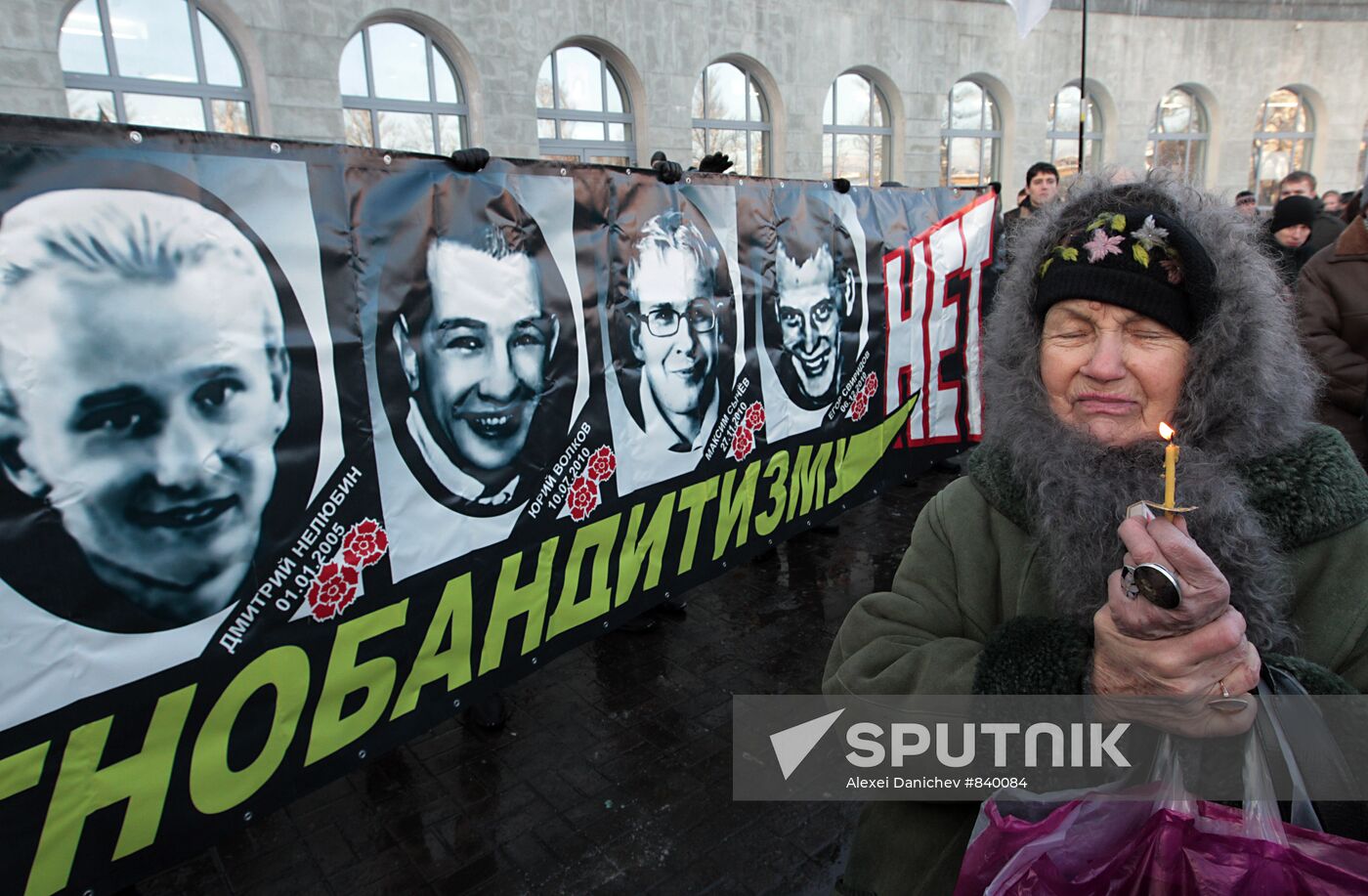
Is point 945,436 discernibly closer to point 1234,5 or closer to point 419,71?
point 419,71

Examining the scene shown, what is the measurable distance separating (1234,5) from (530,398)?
25599 millimetres

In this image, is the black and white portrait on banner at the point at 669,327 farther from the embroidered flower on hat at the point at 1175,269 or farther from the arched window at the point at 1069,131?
the arched window at the point at 1069,131

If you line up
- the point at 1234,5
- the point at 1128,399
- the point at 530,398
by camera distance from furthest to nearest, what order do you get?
the point at 1234,5 → the point at 530,398 → the point at 1128,399

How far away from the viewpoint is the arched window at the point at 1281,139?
22688 millimetres

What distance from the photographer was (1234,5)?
69.2 ft

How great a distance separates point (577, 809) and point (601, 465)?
1.46m

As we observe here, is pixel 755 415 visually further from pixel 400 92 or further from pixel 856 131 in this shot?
pixel 856 131

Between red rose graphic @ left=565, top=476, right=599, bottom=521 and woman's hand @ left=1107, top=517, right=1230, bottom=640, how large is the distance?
8.97 feet

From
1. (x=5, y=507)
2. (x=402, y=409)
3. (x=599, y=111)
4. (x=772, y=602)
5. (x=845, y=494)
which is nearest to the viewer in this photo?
(x=5, y=507)

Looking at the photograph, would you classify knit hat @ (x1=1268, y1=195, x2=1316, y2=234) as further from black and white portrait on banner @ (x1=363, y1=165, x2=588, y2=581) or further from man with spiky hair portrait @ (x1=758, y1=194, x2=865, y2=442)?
black and white portrait on banner @ (x1=363, y1=165, x2=588, y2=581)

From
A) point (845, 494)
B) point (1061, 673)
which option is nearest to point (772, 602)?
point (845, 494)

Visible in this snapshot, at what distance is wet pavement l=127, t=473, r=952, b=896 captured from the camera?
2.87m

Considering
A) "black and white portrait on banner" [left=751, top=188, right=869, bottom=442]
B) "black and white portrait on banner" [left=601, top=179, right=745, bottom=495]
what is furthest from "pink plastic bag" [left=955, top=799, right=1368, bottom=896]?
"black and white portrait on banner" [left=751, top=188, right=869, bottom=442]

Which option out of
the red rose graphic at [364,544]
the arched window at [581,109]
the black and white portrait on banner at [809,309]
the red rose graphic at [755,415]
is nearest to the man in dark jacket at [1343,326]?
the black and white portrait on banner at [809,309]
